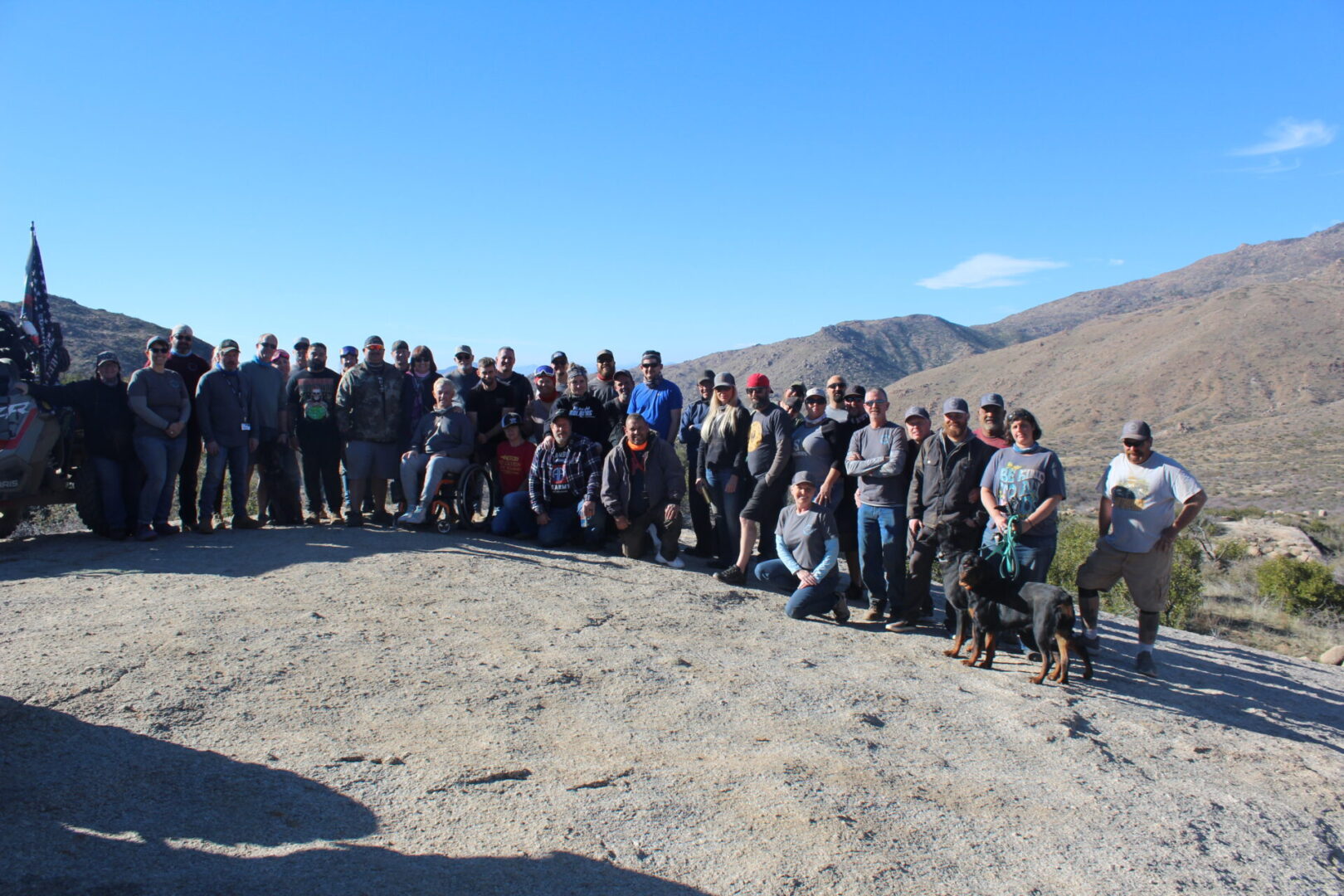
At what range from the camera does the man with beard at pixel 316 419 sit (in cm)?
897

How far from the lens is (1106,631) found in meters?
8.06

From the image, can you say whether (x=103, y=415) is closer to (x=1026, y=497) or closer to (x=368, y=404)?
(x=368, y=404)

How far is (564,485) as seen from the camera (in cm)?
870

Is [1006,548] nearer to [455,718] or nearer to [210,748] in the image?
[455,718]

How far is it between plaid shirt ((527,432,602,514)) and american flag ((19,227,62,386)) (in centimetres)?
542

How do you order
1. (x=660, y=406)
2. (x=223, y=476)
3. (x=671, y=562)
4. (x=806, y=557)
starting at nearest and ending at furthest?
(x=806, y=557), (x=671, y=562), (x=223, y=476), (x=660, y=406)

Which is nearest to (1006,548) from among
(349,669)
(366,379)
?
(349,669)

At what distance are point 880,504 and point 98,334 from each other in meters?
34.5

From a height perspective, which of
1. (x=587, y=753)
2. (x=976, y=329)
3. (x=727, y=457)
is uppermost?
(x=976, y=329)

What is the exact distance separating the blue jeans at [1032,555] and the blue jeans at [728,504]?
106 inches

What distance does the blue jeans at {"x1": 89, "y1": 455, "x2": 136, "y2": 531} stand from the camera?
805 centimetres

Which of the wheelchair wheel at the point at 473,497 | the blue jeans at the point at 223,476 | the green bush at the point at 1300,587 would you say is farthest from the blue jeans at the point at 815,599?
the green bush at the point at 1300,587

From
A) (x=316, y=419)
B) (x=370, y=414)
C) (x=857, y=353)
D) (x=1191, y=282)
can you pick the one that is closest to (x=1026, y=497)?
(x=370, y=414)

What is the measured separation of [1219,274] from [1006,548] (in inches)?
4991
